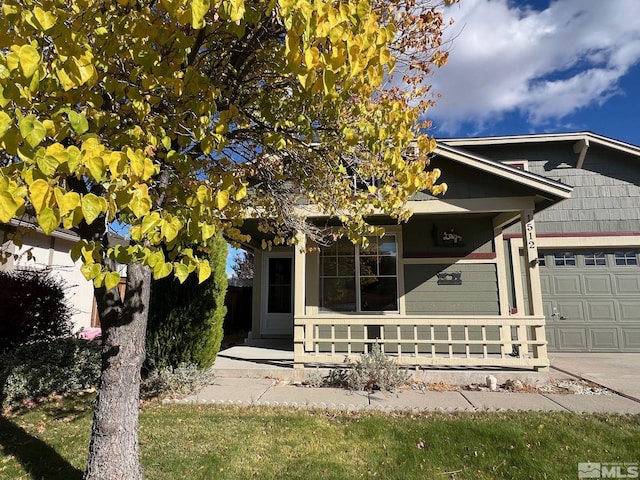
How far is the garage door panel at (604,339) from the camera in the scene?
9.66m

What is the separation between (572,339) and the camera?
9.79 m

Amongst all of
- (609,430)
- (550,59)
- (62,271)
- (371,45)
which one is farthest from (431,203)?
(62,271)

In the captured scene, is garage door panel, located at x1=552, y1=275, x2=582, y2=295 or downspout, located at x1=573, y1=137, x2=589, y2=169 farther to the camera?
downspout, located at x1=573, y1=137, x2=589, y2=169

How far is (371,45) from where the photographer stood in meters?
1.99

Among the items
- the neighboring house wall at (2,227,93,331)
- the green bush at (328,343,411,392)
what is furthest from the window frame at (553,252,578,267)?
the neighboring house wall at (2,227,93,331)

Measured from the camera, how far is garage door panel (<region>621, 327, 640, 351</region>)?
958 cm

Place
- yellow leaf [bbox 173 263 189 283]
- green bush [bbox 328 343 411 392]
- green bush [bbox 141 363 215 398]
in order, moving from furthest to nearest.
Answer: green bush [bbox 328 343 411 392], green bush [bbox 141 363 215 398], yellow leaf [bbox 173 263 189 283]

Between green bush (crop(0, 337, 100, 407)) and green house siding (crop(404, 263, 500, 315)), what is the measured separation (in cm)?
A: 609

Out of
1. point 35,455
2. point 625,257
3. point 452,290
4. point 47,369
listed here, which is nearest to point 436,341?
point 452,290

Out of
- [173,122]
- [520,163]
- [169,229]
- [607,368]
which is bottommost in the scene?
[607,368]

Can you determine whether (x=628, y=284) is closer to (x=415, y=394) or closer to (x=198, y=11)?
(x=415, y=394)

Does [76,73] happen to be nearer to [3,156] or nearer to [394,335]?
[3,156]

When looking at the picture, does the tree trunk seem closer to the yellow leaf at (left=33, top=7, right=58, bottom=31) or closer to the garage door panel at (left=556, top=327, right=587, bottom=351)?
the yellow leaf at (left=33, top=7, right=58, bottom=31)

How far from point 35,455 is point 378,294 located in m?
6.59
